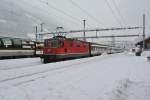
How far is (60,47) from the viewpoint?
1684cm

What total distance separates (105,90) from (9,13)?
347 ft

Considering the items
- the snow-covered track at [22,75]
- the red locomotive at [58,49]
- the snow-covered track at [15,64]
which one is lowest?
the snow-covered track at [15,64]

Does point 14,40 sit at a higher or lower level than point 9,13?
lower

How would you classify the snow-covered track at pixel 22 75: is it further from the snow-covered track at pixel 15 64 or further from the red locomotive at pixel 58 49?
the red locomotive at pixel 58 49

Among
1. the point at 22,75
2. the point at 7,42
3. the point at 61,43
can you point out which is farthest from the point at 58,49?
the point at 22,75

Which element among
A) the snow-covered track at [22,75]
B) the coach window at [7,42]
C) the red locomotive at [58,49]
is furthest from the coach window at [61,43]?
the snow-covered track at [22,75]

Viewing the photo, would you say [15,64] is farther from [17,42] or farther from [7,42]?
[17,42]

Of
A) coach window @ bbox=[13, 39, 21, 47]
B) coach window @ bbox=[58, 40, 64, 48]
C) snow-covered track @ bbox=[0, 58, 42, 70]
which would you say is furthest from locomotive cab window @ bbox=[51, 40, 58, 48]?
coach window @ bbox=[13, 39, 21, 47]

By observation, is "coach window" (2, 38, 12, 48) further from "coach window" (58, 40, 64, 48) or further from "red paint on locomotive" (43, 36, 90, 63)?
"coach window" (58, 40, 64, 48)

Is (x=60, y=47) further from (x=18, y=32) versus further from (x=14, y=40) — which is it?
(x=18, y=32)

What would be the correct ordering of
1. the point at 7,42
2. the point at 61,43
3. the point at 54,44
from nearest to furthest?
the point at 61,43, the point at 54,44, the point at 7,42

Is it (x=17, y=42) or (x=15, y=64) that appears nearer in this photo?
(x=15, y=64)

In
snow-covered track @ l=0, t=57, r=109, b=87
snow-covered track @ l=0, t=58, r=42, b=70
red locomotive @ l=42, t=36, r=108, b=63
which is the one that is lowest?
snow-covered track @ l=0, t=58, r=42, b=70

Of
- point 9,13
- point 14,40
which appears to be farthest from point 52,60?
point 9,13
